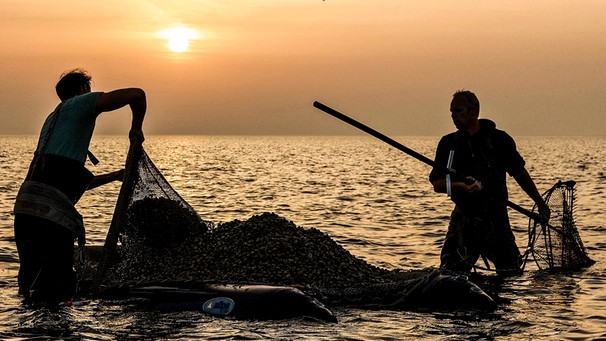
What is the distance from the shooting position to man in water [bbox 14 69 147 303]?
8031mm

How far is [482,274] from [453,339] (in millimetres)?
4729

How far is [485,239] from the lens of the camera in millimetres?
10977

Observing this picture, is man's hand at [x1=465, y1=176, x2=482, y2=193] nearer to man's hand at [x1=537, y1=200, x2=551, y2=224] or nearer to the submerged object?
man's hand at [x1=537, y1=200, x2=551, y2=224]

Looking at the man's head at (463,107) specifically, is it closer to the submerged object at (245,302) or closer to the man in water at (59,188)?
the submerged object at (245,302)

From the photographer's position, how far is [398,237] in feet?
65.6

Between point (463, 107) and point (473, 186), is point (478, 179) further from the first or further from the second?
point (463, 107)

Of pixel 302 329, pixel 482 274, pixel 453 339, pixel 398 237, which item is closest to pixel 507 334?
pixel 453 339

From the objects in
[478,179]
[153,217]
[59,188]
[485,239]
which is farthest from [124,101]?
[485,239]

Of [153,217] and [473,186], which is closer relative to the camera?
[473,186]

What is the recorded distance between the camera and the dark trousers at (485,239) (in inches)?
→ 429

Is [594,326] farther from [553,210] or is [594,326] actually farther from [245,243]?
[245,243]

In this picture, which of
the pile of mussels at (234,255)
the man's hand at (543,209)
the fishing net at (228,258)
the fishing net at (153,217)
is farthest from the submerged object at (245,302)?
the man's hand at (543,209)

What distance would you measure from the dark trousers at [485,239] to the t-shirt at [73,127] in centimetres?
502

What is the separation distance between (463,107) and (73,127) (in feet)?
15.7
